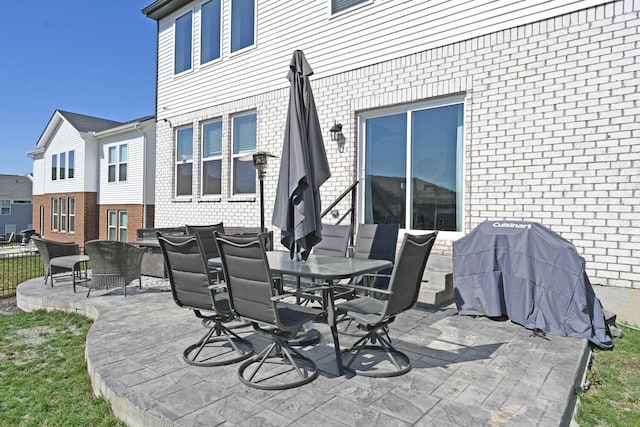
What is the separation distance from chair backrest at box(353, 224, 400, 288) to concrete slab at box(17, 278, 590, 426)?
92 cm

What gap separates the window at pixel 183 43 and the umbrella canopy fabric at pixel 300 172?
26.0 ft

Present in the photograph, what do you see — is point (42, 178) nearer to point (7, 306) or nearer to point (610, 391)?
point (7, 306)

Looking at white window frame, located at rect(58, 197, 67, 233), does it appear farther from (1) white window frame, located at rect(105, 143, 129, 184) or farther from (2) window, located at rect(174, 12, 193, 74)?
(2) window, located at rect(174, 12, 193, 74)

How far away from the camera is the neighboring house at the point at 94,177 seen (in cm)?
1562

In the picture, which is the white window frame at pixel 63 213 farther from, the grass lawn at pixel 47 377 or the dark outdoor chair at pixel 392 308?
the dark outdoor chair at pixel 392 308

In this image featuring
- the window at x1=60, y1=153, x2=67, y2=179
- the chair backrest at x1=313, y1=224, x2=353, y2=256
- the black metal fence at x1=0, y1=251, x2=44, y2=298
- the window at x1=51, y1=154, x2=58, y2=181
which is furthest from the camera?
the window at x1=51, y1=154, x2=58, y2=181

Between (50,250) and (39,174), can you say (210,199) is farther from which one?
(39,174)

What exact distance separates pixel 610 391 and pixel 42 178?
26720mm

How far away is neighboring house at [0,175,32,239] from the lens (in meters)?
33.1

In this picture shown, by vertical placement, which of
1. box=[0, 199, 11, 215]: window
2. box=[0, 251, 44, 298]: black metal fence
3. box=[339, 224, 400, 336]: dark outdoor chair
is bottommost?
box=[0, 251, 44, 298]: black metal fence

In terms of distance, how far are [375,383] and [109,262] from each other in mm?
4980

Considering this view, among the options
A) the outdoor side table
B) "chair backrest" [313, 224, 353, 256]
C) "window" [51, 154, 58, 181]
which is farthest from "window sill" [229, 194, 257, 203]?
"window" [51, 154, 58, 181]

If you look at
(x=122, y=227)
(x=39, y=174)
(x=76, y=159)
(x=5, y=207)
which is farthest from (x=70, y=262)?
(x=5, y=207)

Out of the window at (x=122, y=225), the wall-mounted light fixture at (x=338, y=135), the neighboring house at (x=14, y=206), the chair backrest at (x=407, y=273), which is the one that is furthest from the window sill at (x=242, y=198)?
the neighboring house at (x=14, y=206)
